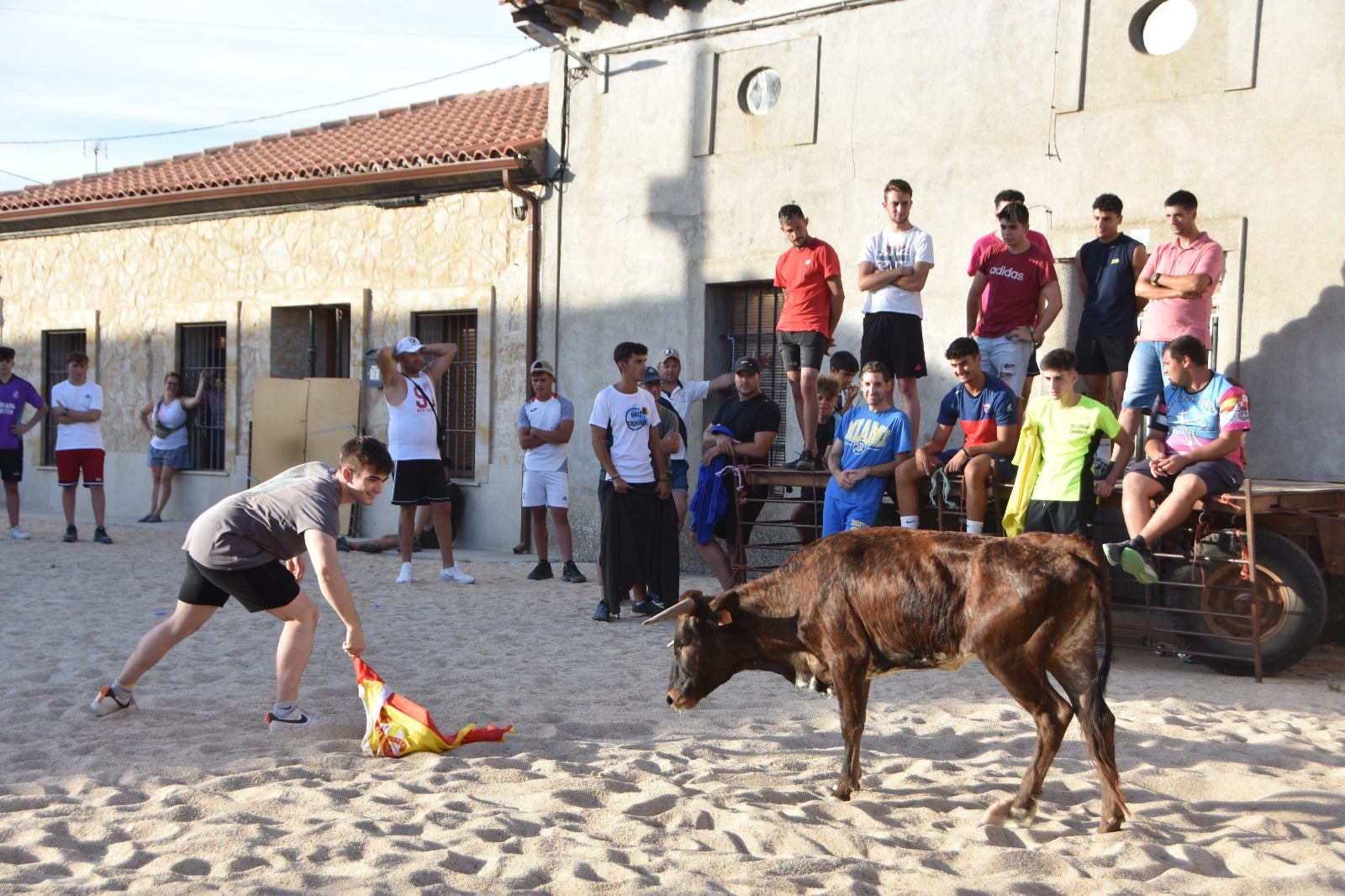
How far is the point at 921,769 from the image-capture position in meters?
5.54

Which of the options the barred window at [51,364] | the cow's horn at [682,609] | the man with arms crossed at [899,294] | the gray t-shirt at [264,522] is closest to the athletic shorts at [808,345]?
the man with arms crossed at [899,294]

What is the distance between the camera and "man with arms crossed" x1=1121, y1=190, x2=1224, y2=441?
27.9 feet

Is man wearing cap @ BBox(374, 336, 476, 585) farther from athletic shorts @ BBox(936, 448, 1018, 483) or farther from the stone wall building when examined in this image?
athletic shorts @ BBox(936, 448, 1018, 483)

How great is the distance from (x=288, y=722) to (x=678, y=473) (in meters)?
5.14

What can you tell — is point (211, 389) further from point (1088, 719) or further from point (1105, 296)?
point (1088, 719)

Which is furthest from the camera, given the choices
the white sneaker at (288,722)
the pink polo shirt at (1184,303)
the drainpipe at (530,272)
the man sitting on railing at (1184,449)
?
the drainpipe at (530,272)

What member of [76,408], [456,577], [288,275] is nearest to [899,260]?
[456,577]

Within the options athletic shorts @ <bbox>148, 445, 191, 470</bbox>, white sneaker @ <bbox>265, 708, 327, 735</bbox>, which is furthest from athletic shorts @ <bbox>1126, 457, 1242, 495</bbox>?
athletic shorts @ <bbox>148, 445, 191, 470</bbox>

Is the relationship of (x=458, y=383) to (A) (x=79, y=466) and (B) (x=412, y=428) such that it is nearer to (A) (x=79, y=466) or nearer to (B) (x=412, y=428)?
(A) (x=79, y=466)

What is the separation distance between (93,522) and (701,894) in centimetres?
1589

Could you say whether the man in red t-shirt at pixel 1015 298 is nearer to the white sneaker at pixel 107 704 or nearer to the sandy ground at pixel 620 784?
the sandy ground at pixel 620 784

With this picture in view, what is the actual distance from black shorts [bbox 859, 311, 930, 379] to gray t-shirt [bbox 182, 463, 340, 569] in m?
4.94

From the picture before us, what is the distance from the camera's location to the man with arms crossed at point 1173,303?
8516 mm

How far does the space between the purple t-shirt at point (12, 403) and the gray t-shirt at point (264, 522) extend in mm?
9173
